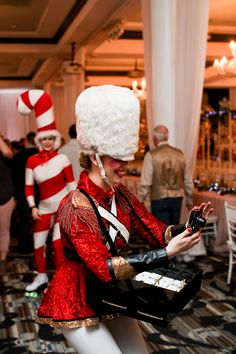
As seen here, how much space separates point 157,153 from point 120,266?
12.9 ft

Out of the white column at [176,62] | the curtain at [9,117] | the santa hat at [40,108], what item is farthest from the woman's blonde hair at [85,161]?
the curtain at [9,117]

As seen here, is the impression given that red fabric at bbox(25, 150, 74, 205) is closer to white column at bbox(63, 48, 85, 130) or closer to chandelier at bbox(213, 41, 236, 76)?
chandelier at bbox(213, 41, 236, 76)

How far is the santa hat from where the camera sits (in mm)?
4320

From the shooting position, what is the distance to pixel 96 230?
5.68 feet

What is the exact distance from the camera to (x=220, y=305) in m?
4.43

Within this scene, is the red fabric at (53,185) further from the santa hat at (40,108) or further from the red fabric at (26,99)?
the red fabric at (26,99)

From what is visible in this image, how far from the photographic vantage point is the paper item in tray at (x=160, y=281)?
1.73 metres

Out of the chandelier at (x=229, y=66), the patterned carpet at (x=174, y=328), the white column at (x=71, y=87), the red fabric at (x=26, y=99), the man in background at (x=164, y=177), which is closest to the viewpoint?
the patterned carpet at (x=174, y=328)

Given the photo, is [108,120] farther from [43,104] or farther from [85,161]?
[43,104]

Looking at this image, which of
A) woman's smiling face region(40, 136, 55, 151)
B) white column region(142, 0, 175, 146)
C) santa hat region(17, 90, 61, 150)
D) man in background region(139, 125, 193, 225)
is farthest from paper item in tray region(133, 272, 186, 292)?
white column region(142, 0, 175, 146)

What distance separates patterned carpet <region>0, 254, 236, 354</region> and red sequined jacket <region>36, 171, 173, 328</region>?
1882 millimetres

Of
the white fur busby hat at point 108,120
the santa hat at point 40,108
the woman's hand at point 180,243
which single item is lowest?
the woman's hand at point 180,243

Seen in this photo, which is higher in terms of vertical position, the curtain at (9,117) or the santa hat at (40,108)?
the curtain at (9,117)

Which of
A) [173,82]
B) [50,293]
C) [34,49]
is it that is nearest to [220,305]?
[173,82]
